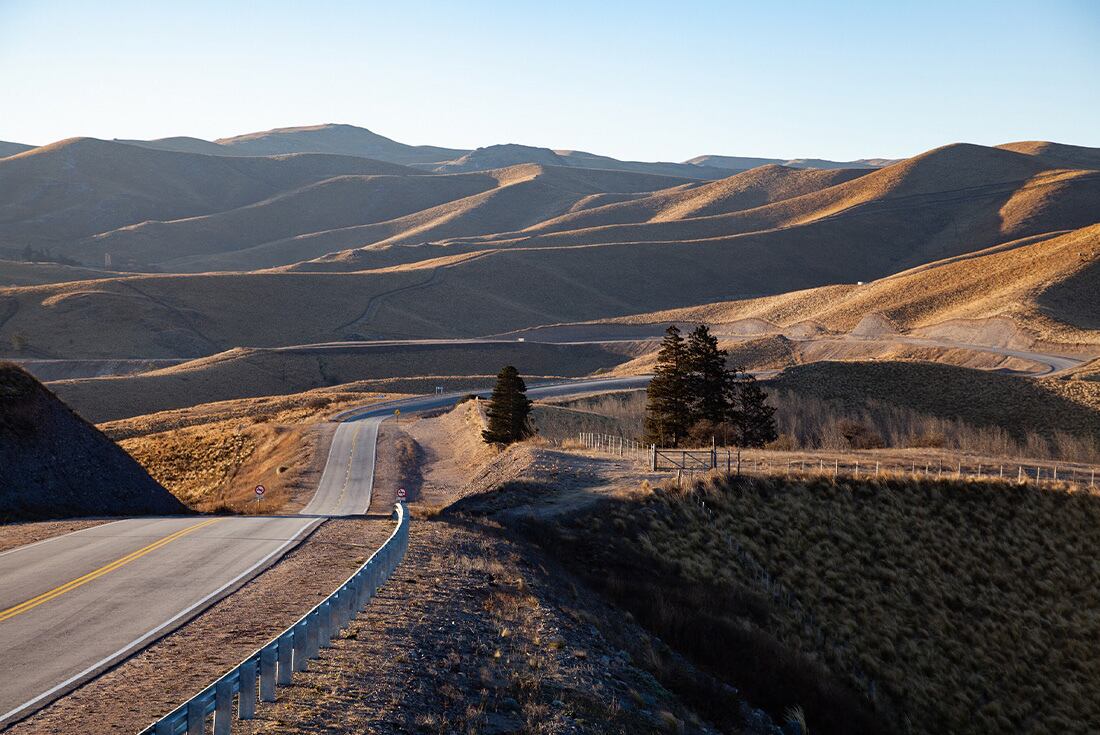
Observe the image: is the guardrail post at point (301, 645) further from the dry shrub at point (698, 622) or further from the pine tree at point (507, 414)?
the pine tree at point (507, 414)

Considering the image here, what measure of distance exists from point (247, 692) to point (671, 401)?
3874cm

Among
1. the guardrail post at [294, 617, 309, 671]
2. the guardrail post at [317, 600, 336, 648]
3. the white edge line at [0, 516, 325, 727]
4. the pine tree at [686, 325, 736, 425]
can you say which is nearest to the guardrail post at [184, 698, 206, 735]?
the white edge line at [0, 516, 325, 727]

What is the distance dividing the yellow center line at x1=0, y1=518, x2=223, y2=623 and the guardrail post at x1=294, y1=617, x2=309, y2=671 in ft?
16.5

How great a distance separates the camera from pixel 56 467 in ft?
96.8

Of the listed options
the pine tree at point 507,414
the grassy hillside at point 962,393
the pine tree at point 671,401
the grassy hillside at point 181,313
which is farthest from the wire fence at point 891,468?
the grassy hillside at point 181,313

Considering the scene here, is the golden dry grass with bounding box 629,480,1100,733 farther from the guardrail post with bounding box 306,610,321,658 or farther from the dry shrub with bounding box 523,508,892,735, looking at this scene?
the guardrail post with bounding box 306,610,321,658

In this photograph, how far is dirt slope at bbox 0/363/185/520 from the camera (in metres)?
28.0

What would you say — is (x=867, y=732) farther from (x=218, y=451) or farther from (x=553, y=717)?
(x=218, y=451)

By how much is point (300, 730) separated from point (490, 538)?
468 inches

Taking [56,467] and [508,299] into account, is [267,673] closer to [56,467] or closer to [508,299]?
[56,467]

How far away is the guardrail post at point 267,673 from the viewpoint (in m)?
10.5

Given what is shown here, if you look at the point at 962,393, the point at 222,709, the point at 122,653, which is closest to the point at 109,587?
the point at 122,653

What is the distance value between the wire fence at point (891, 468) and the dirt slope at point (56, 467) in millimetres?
15933

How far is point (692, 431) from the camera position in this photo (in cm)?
4703
